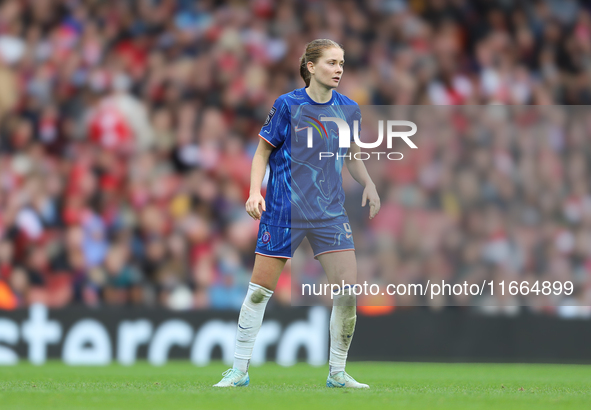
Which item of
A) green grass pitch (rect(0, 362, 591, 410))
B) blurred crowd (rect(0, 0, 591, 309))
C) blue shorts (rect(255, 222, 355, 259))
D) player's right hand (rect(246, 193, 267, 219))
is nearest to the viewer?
green grass pitch (rect(0, 362, 591, 410))

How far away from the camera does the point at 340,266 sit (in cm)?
557

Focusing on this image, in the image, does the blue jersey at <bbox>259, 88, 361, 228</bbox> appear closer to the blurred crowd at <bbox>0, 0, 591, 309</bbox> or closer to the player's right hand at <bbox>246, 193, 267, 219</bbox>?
the player's right hand at <bbox>246, 193, 267, 219</bbox>

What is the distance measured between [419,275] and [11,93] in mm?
6090

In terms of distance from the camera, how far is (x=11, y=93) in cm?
1173

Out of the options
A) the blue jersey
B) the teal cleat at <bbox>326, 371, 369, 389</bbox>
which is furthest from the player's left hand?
the teal cleat at <bbox>326, 371, 369, 389</bbox>

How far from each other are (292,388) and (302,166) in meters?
1.52

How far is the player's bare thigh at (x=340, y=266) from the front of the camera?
219 inches

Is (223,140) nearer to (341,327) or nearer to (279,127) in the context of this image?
(279,127)

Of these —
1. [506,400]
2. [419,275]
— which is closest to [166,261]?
[419,275]

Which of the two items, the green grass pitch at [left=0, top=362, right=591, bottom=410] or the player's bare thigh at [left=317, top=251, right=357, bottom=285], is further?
the player's bare thigh at [left=317, top=251, right=357, bottom=285]

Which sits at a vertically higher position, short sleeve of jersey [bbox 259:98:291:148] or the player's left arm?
short sleeve of jersey [bbox 259:98:291:148]

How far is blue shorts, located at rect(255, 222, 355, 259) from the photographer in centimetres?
557

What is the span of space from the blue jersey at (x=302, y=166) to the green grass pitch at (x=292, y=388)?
114 centimetres

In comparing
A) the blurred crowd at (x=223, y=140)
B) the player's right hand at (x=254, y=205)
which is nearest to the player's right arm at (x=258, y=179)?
the player's right hand at (x=254, y=205)
